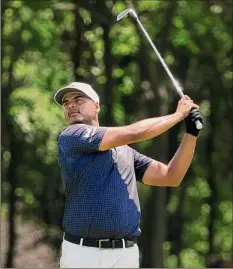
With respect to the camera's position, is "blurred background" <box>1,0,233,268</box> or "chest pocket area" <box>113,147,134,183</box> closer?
"chest pocket area" <box>113,147,134,183</box>

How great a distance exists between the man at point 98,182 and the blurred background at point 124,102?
289 inches

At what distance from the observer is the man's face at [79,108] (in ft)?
10.8

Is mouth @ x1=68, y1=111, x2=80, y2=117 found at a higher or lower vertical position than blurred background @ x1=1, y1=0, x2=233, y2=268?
lower

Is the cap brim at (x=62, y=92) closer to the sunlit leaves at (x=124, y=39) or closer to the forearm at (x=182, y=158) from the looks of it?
the forearm at (x=182, y=158)

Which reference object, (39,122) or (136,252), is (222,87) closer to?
(39,122)

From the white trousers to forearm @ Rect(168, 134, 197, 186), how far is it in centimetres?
38

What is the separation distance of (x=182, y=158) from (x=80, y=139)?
0.46m

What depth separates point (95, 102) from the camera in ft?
10.8

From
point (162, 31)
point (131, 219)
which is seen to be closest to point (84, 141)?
point (131, 219)

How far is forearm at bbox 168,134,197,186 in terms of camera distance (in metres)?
3.36

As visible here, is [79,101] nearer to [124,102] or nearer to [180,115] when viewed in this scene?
[180,115]

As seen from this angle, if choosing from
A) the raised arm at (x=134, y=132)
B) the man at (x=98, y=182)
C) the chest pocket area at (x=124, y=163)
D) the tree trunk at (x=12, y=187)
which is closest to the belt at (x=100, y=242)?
the man at (x=98, y=182)

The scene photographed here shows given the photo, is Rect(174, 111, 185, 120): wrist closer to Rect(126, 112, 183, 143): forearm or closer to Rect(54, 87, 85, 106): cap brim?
Rect(126, 112, 183, 143): forearm

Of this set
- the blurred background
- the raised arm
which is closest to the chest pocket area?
the raised arm
